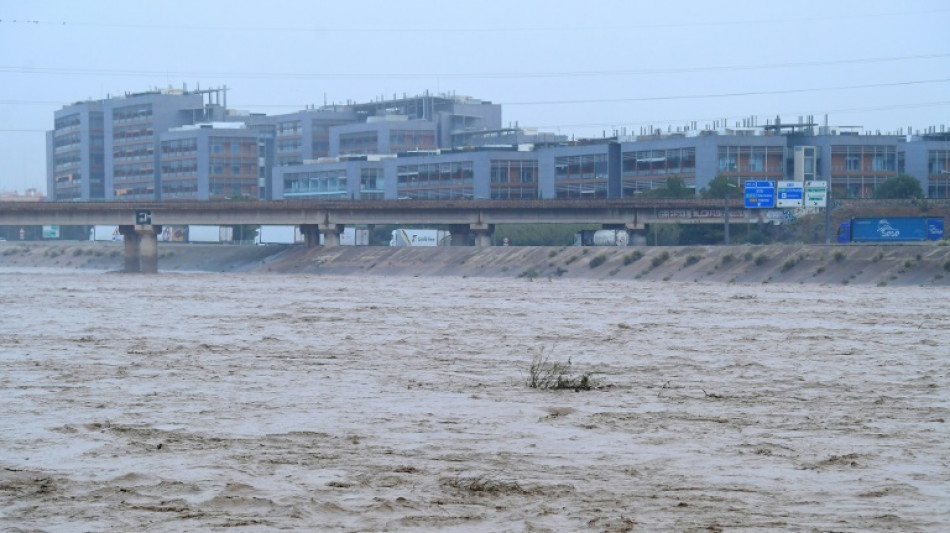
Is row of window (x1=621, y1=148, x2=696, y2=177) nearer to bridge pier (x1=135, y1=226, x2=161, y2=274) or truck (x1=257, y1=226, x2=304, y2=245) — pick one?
truck (x1=257, y1=226, x2=304, y2=245)

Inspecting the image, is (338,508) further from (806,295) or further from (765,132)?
(765,132)

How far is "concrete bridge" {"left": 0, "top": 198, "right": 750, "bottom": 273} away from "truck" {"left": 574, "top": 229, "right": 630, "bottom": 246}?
708 centimetres

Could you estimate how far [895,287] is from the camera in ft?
245

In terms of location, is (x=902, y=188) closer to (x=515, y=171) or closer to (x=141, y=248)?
(x=515, y=171)

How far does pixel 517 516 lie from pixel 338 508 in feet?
6.25

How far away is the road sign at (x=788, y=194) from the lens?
4377 inches

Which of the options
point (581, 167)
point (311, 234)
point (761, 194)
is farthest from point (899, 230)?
point (581, 167)

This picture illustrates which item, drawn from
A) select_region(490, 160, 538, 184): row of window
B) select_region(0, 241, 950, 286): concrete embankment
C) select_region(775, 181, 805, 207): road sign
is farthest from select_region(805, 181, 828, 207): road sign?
select_region(490, 160, 538, 184): row of window

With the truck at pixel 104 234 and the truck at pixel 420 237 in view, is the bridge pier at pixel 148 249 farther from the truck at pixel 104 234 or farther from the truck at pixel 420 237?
the truck at pixel 104 234

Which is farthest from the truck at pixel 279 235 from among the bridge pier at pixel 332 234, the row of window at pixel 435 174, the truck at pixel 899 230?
the truck at pixel 899 230

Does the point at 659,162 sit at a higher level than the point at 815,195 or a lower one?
higher

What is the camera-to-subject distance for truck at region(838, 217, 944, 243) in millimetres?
102938

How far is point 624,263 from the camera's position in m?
100

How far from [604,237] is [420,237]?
1025 inches
